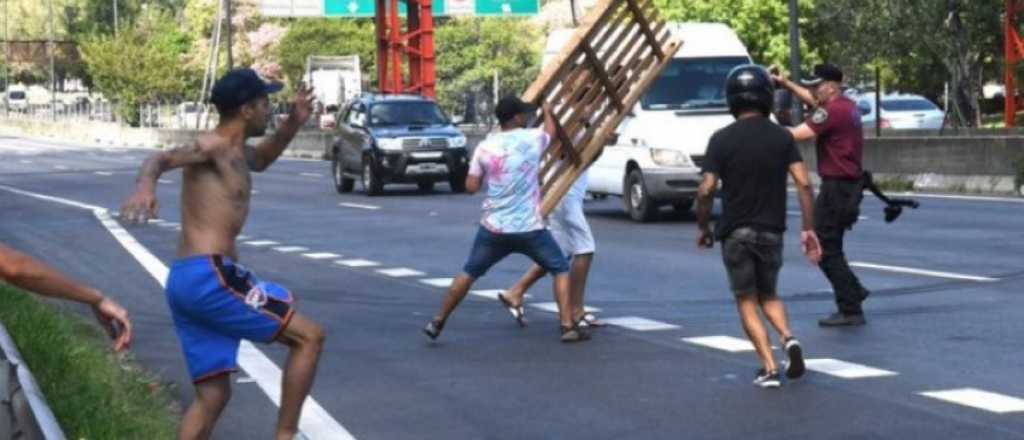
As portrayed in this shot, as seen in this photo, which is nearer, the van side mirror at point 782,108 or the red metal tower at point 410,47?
the van side mirror at point 782,108

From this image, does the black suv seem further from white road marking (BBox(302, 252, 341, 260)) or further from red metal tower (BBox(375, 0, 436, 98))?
red metal tower (BBox(375, 0, 436, 98))

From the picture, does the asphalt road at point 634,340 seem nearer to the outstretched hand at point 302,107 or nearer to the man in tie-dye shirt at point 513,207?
the man in tie-dye shirt at point 513,207

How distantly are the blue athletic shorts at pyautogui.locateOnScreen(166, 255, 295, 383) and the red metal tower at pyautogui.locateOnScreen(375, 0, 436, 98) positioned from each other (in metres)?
47.7

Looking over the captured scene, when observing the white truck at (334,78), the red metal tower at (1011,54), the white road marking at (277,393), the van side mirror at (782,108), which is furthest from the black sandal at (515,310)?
the white truck at (334,78)

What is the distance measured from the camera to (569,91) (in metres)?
14.2

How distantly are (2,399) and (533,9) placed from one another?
62.5 m

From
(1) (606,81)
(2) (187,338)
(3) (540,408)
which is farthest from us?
(1) (606,81)

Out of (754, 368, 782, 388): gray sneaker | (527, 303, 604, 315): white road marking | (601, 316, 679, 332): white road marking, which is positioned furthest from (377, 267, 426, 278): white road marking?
(754, 368, 782, 388): gray sneaker

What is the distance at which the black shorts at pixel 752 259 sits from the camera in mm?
10867

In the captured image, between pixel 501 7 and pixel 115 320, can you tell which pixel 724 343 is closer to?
pixel 115 320

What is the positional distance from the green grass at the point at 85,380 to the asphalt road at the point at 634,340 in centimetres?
32

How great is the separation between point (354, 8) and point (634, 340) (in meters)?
55.0

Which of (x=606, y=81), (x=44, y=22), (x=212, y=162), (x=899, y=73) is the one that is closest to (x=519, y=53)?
(x=899, y=73)

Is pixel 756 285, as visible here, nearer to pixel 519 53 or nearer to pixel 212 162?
pixel 212 162
